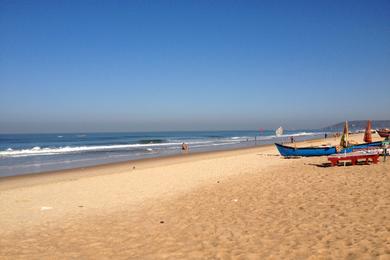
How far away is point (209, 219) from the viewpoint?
Answer: 24.7 ft

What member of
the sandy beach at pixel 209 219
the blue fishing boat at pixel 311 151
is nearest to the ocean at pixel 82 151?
the sandy beach at pixel 209 219

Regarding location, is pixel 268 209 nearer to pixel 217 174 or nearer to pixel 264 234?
pixel 264 234

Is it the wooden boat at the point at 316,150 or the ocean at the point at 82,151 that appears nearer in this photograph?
the wooden boat at the point at 316,150

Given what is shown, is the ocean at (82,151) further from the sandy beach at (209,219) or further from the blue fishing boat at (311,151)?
the blue fishing boat at (311,151)

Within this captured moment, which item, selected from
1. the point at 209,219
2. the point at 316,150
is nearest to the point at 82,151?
the point at 316,150

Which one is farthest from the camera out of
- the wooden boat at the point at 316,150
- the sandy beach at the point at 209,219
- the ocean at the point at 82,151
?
the ocean at the point at 82,151

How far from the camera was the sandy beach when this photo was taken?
554 centimetres

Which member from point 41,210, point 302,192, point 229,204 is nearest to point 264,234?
point 229,204

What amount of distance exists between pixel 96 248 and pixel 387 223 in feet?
16.9

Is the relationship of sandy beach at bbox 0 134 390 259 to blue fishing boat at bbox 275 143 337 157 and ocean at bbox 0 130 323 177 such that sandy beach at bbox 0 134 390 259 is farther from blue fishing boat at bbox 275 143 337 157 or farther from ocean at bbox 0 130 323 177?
ocean at bbox 0 130 323 177

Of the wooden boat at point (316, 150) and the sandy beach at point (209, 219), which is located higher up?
the wooden boat at point (316, 150)

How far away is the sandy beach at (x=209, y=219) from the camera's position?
218 inches

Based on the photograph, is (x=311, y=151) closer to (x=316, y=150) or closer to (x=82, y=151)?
(x=316, y=150)

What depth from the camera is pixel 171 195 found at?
421 inches
